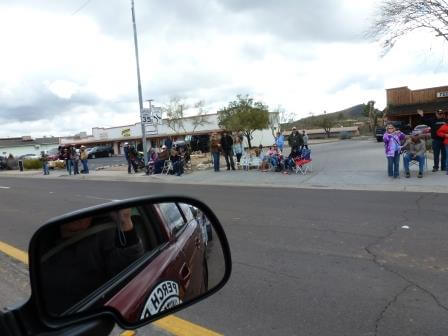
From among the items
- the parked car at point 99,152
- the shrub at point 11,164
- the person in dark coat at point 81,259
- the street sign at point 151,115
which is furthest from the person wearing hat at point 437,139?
the parked car at point 99,152

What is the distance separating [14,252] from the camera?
7109 mm

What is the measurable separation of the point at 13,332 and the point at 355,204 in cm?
922

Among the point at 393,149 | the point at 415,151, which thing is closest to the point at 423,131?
the point at 415,151

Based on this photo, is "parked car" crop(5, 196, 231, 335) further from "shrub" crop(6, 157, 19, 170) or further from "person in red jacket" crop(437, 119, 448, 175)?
"shrub" crop(6, 157, 19, 170)

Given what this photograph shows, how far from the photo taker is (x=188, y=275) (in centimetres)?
221

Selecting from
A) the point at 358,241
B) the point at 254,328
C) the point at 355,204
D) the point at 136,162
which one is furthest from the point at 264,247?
the point at 136,162

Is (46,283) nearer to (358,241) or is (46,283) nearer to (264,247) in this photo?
(264,247)

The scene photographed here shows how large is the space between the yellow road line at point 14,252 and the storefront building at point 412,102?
1635 inches

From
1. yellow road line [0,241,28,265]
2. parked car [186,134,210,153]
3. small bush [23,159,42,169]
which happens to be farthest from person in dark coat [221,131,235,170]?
small bush [23,159,42,169]

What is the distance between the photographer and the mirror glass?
170 cm

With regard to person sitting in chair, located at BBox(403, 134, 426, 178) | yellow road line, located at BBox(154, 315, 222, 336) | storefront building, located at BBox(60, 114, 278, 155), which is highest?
storefront building, located at BBox(60, 114, 278, 155)

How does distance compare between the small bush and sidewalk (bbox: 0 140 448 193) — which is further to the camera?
the small bush

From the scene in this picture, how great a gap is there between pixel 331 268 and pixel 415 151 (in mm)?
9844

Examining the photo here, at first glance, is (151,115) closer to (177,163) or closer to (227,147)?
(177,163)
